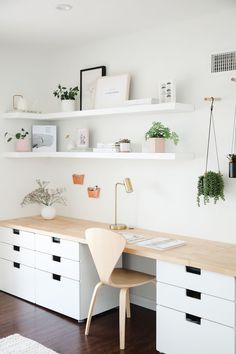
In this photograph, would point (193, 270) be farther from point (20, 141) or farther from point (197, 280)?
point (20, 141)

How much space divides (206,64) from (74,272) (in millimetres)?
1981

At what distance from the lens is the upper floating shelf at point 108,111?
3479 mm

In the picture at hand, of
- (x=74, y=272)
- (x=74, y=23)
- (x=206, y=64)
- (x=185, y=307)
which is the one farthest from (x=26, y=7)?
(x=185, y=307)

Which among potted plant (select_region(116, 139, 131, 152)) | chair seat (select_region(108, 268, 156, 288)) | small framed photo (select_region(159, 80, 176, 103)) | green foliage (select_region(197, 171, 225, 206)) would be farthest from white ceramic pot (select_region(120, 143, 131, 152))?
chair seat (select_region(108, 268, 156, 288))

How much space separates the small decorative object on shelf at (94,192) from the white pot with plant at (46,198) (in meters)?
0.42

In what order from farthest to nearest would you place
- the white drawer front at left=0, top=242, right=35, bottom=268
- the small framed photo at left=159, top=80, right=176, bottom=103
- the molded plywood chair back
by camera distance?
1. the white drawer front at left=0, top=242, right=35, bottom=268
2. the small framed photo at left=159, top=80, right=176, bottom=103
3. the molded plywood chair back

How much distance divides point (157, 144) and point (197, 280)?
1.19m

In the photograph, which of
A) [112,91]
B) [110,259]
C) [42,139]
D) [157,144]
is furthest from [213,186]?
[42,139]

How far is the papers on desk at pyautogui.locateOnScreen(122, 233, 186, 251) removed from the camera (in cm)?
325

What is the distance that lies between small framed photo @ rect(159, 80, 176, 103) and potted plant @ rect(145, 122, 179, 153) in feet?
0.68

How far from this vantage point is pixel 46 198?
4559 mm

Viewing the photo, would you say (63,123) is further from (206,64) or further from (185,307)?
(185,307)

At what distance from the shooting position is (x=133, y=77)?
399 centimetres

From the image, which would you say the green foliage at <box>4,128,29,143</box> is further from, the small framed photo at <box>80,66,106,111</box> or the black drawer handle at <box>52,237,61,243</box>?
the black drawer handle at <box>52,237,61,243</box>
